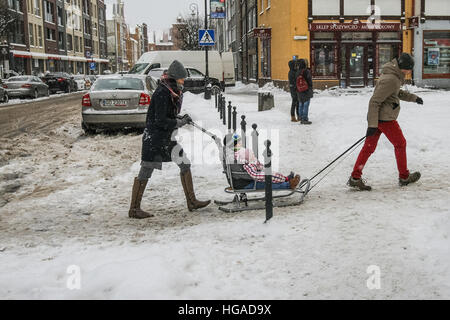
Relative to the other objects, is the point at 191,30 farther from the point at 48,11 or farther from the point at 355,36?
the point at 355,36

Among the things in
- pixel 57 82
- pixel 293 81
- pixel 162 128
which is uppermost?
pixel 57 82

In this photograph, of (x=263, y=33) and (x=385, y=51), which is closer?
(x=385, y=51)

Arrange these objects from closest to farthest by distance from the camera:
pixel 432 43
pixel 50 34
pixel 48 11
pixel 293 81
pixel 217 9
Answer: pixel 293 81
pixel 217 9
pixel 432 43
pixel 48 11
pixel 50 34

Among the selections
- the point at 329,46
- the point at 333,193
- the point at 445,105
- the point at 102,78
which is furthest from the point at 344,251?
the point at 329,46

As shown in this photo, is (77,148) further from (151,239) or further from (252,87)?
(252,87)

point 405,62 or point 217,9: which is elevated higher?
→ point 217,9

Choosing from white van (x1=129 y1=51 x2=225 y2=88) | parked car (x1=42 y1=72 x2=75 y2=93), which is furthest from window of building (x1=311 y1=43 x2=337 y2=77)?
parked car (x1=42 y1=72 x2=75 y2=93)

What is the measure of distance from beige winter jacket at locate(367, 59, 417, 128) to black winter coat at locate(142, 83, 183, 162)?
8.25 feet

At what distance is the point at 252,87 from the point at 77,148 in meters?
27.0

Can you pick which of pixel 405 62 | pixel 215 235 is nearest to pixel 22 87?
pixel 405 62

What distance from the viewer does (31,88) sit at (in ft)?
97.3

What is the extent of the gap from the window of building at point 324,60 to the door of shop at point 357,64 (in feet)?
1.78

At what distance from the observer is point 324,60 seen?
2747cm

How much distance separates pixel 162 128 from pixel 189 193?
906mm
